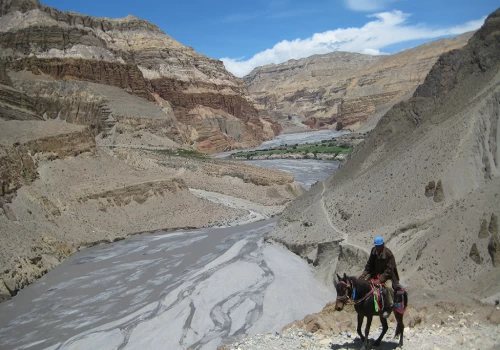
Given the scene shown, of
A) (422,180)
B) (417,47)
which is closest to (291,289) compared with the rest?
(422,180)

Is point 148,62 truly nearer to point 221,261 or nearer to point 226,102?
point 226,102

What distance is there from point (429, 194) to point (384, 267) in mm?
9135

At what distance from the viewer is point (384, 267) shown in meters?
9.08

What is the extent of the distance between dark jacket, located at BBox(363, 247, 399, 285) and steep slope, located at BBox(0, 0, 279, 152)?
178 ft

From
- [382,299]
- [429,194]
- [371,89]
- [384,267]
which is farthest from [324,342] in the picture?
[371,89]

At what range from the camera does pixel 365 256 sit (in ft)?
51.1

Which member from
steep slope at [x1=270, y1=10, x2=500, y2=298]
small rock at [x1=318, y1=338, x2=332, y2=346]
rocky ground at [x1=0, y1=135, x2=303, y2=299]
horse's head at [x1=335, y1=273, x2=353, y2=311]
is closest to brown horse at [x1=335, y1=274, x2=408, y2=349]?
horse's head at [x1=335, y1=273, x2=353, y2=311]

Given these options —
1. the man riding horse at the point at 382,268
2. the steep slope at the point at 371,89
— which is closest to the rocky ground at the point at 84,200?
Result: the man riding horse at the point at 382,268

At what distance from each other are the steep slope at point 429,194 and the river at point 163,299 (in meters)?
1.86

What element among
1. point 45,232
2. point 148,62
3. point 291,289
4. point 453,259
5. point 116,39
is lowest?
point 291,289

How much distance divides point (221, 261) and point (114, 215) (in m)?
10.2

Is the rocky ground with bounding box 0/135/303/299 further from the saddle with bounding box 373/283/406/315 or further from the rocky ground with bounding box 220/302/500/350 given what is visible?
the saddle with bounding box 373/283/406/315

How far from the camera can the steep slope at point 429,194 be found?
1349cm

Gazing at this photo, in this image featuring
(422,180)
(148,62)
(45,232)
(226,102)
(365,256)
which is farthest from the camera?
(226,102)
